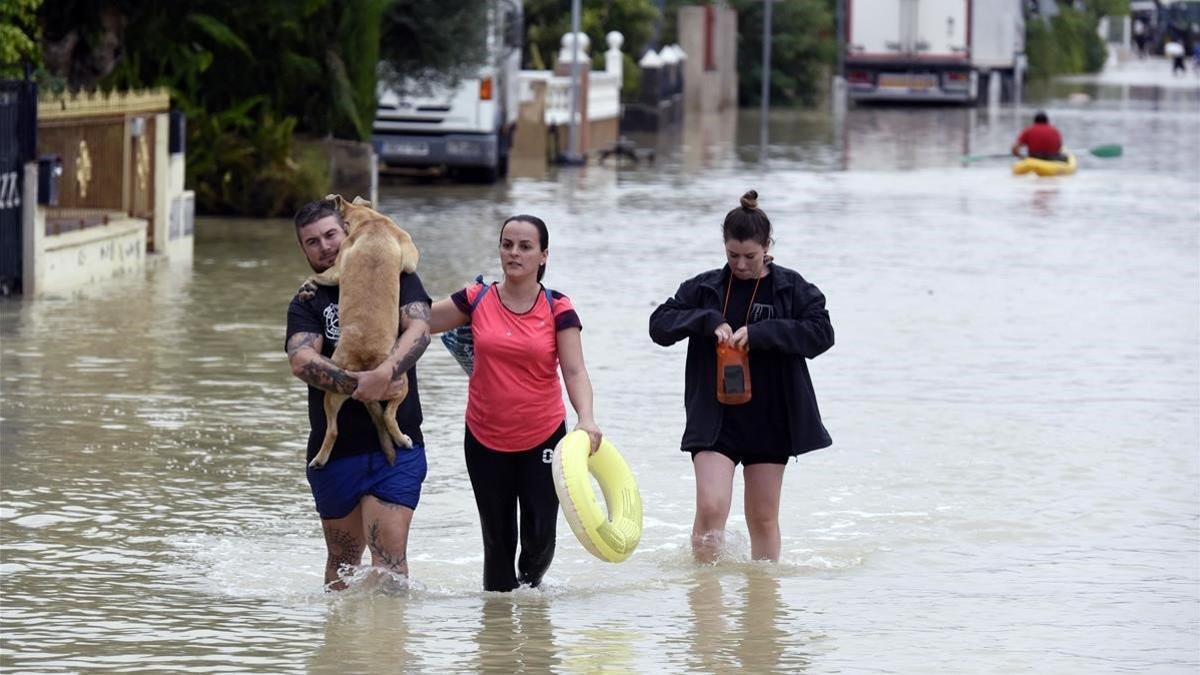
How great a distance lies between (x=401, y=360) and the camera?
7.48 meters

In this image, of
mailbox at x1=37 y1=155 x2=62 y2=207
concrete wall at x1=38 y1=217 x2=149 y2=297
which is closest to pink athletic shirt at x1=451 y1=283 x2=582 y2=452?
mailbox at x1=37 y1=155 x2=62 y2=207

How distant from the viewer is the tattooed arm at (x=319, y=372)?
290 inches

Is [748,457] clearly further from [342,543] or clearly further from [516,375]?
[342,543]

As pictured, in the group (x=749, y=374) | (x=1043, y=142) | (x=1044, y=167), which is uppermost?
(x=1043, y=142)

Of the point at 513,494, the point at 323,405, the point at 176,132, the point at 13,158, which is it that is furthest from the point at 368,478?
the point at 176,132

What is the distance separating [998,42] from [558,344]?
195 ft

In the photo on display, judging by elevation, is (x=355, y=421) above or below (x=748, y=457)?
above

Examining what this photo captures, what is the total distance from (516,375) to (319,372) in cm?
70

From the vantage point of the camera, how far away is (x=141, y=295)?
692 inches

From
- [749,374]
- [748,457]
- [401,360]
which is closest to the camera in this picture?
[401,360]

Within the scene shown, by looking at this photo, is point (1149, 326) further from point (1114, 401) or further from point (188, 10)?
point (188, 10)

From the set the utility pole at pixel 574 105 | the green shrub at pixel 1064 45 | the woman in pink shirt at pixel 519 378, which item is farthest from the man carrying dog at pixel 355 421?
the green shrub at pixel 1064 45

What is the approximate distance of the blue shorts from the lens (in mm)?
7566

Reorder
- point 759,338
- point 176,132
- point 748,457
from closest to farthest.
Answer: point 759,338 < point 748,457 < point 176,132
